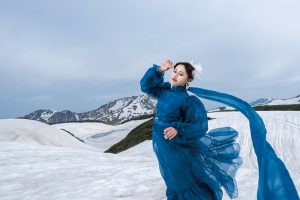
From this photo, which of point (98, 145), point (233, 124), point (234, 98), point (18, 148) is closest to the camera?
point (234, 98)

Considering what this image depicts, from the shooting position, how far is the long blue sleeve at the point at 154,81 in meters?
→ 5.24

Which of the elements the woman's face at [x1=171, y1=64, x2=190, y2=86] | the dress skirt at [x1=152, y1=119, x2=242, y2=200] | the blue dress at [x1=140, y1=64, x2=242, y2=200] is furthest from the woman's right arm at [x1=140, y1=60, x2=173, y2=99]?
the dress skirt at [x1=152, y1=119, x2=242, y2=200]

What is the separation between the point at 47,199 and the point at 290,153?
1597 cm

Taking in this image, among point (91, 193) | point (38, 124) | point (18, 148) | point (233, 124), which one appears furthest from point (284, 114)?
point (91, 193)

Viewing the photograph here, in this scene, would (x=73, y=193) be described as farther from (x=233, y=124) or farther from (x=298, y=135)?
(x=233, y=124)

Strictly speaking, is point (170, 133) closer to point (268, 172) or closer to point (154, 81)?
point (154, 81)

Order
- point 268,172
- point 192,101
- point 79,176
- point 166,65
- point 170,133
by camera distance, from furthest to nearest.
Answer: point 79,176, point 166,65, point 192,101, point 170,133, point 268,172

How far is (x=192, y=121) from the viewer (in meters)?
4.80

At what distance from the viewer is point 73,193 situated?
20.9 feet

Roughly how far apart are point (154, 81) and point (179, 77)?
1.25 ft

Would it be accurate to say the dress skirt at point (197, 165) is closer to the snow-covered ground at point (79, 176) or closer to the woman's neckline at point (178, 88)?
the woman's neckline at point (178, 88)

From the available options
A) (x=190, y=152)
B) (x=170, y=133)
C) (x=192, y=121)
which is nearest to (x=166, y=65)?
(x=192, y=121)

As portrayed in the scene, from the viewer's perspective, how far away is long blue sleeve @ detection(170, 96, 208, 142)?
466 centimetres

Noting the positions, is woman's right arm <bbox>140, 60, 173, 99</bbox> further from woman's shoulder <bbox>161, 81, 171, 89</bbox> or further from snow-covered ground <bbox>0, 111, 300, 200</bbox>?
snow-covered ground <bbox>0, 111, 300, 200</bbox>
